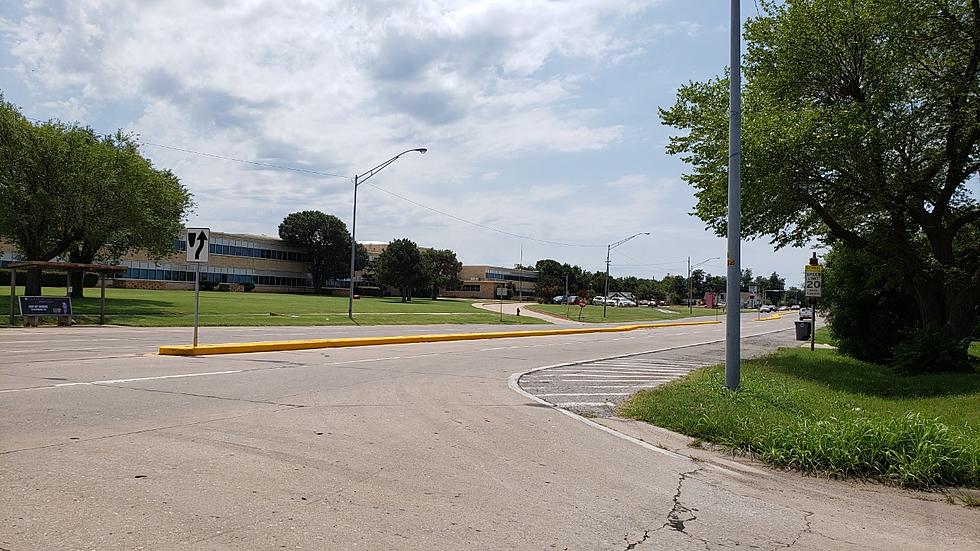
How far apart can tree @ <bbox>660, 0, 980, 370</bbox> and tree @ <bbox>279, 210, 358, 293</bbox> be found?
94.4m

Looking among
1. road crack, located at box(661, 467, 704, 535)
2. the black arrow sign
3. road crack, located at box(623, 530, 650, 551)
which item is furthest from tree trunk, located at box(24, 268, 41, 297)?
road crack, located at box(623, 530, 650, 551)

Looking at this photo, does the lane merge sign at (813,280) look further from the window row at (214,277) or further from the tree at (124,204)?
the window row at (214,277)

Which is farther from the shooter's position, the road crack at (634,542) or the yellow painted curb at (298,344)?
the yellow painted curb at (298,344)

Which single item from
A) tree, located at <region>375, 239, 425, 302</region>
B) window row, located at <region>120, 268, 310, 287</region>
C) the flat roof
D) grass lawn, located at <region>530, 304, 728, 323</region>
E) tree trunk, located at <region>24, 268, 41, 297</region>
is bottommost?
grass lawn, located at <region>530, 304, 728, 323</region>

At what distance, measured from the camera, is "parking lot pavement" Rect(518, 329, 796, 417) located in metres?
12.1

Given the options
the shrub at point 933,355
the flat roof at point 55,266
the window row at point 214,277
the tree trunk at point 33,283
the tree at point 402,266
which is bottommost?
the shrub at point 933,355

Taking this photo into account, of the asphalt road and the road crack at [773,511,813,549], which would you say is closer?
the asphalt road

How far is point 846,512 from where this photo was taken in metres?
6.16

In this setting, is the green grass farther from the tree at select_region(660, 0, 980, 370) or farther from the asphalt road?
the tree at select_region(660, 0, 980, 370)

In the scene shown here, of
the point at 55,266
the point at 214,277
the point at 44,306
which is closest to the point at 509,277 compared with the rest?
the point at 214,277

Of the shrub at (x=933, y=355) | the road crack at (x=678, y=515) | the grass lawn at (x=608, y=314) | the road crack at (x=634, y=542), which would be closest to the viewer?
the road crack at (x=634, y=542)

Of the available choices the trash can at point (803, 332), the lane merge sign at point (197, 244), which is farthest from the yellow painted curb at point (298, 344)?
the trash can at point (803, 332)

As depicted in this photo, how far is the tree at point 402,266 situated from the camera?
91812 mm

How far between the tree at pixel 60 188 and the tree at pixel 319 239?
67.3 meters
